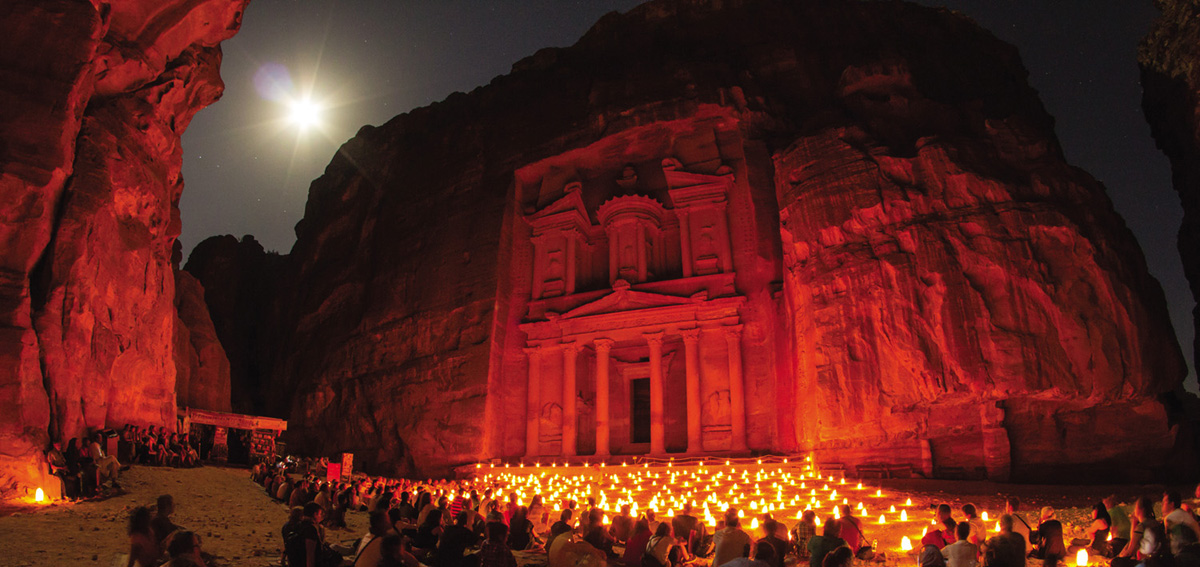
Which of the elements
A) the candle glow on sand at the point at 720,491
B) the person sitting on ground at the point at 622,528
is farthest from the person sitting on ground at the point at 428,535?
the candle glow on sand at the point at 720,491

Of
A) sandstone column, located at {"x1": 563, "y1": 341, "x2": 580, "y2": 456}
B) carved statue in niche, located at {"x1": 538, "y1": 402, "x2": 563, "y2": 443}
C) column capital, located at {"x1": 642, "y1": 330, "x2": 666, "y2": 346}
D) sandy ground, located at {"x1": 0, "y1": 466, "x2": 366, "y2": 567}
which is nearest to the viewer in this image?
sandy ground, located at {"x1": 0, "y1": 466, "x2": 366, "y2": 567}

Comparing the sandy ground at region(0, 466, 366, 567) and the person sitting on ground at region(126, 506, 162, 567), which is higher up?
the person sitting on ground at region(126, 506, 162, 567)

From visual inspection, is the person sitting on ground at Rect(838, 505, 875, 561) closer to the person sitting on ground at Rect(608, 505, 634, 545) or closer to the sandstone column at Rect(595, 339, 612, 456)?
the person sitting on ground at Rect(608, 505, 634, 545)

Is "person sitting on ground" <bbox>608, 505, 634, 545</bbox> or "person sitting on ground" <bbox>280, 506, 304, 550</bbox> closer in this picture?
"person sitting on ground" <bbox>280, 506, 304, 550</bbox>

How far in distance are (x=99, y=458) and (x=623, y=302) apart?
1896 cm

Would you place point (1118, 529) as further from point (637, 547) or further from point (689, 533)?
point (637, 547)

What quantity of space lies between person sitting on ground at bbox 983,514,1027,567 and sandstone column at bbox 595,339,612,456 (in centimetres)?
Answer: 2065

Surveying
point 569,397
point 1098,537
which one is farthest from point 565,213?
point 1098,537

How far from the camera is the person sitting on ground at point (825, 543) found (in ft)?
28.5

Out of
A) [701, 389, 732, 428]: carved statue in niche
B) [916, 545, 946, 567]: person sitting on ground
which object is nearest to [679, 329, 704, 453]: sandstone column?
[701, 389, 732, 428]: carved statue in niche

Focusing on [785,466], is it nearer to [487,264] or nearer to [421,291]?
[487,264]

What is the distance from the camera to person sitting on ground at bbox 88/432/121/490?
15.2 metres

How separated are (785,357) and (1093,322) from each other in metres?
10.3

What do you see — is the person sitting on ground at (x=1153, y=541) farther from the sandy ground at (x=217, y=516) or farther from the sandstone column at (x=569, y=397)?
the sandstone column at (x=569, y=397)
